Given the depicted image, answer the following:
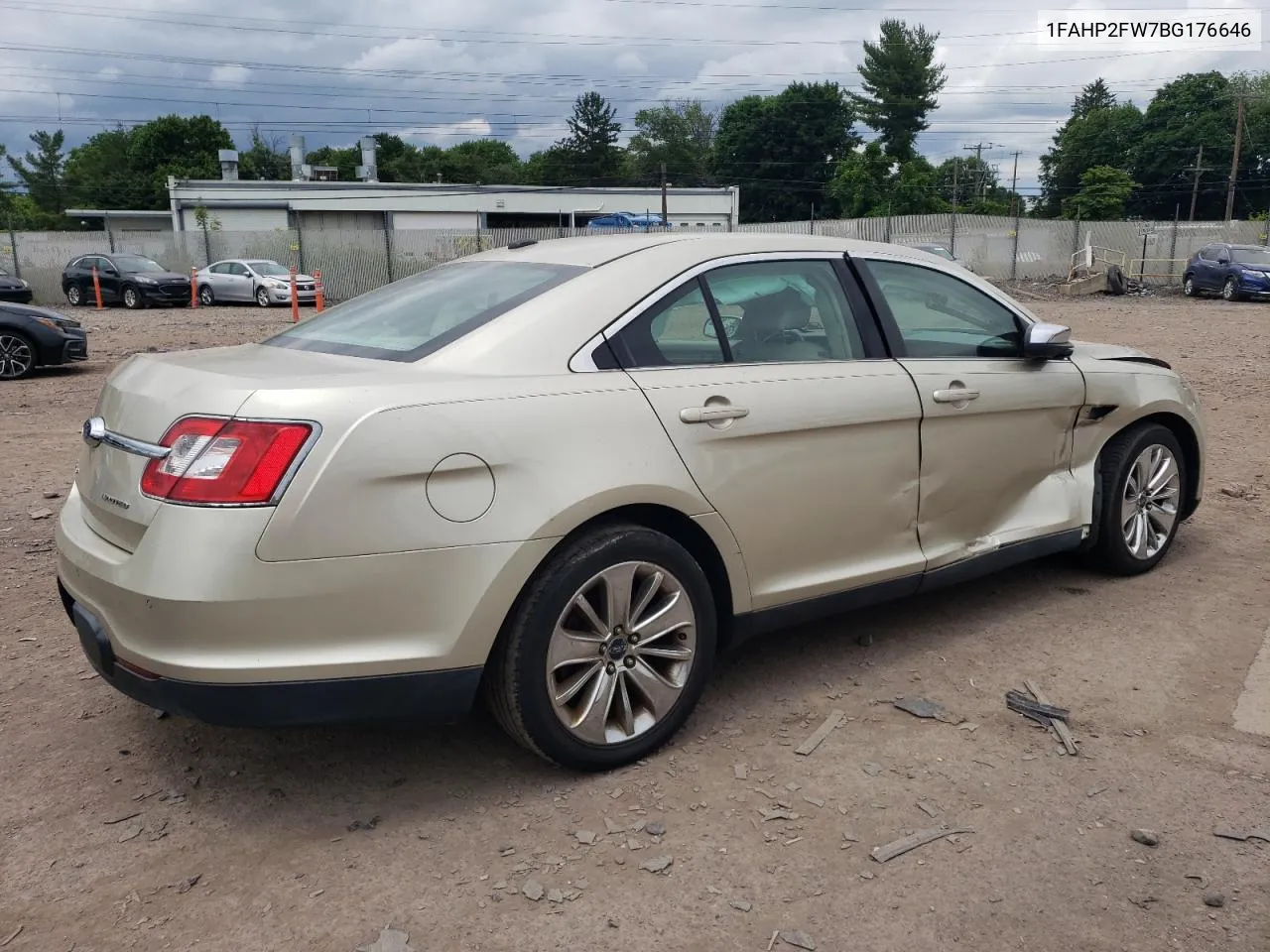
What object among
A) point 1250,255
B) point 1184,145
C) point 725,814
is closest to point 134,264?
point 725,814

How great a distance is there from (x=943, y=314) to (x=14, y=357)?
37.5 feet

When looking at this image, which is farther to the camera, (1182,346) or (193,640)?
(1182,346)

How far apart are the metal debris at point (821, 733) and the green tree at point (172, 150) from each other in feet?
276

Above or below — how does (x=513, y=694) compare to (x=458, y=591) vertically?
below

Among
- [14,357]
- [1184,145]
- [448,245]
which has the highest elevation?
[1184,145]

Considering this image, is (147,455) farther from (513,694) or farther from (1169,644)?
(1169,644)

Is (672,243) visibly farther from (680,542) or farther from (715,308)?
(680,542)

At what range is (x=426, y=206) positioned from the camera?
53.5 m

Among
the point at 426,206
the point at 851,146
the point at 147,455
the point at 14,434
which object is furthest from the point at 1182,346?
the point at 851,146

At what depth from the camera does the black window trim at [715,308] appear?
323 centimetres

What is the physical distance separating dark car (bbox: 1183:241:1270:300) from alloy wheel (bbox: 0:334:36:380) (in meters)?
26.3

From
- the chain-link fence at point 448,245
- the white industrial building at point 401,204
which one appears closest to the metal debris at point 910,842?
the chain-link fence at point 448,245

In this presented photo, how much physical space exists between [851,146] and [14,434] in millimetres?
92207

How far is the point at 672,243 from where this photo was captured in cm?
373
